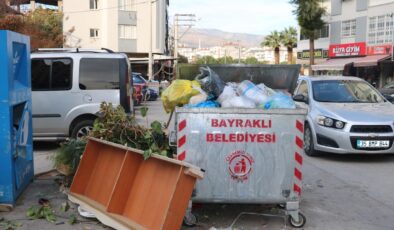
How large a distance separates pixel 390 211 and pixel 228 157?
7.90 feet

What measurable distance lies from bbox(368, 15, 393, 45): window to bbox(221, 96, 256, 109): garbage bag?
4060cm

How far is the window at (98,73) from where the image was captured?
1021cm

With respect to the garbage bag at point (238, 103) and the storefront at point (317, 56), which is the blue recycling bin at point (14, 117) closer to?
the garbage bag at point (238, 103)

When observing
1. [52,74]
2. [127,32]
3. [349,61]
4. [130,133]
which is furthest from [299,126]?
[127,32]

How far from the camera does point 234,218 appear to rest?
6.00 metres

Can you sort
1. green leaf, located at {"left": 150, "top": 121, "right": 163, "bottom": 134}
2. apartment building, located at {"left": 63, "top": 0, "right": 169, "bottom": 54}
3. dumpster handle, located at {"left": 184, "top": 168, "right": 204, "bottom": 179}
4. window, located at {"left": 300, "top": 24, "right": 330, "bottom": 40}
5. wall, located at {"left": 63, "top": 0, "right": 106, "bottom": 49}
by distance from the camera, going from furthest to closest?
apartment building, located at {"left": 63, "top": 0, "right": 169, "bottom": 54}
wall, located at {"left": 63, "top": 0, "right": 106, "bottom": 49}
window, located at {"left": 300, "top": 24, "right": 330, "bottom": 40}
green leaf, located at {"left": 150, "top": 121, "right": 163, "bottom": 134}
dumpster handle, located at {"left": 184, "top": 168, "right": 204, "bottom": 179}

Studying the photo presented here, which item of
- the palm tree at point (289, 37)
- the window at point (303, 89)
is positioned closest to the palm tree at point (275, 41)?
the palm tree at point (289, 37)

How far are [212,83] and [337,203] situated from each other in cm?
239

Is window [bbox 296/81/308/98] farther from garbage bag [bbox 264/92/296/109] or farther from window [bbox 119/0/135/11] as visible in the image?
window [bbox 119/0/135/11]

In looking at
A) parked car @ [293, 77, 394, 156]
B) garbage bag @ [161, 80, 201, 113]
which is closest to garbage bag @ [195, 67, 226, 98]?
garbage bag @ [161, 80, 201, 113]

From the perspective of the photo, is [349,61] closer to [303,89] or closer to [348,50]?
[348,50]

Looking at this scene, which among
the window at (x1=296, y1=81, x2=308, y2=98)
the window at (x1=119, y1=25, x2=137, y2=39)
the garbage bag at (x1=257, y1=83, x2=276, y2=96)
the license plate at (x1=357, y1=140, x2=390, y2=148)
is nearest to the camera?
the garbage bag at (x1=257, y1=83, x2=276, y2=96)

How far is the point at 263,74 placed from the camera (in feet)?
22.2

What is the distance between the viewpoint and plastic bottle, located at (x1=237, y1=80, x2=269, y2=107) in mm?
5926
